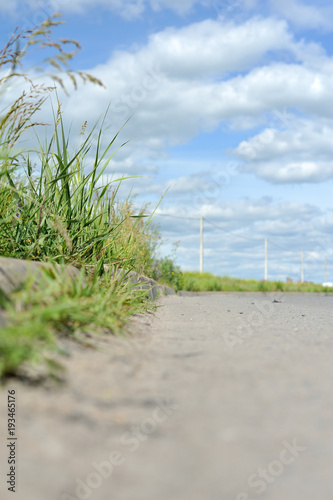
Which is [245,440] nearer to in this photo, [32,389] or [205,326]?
[32,389]

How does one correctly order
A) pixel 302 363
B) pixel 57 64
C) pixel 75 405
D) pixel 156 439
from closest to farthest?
pixel 156 439, pixel 75 405, pixel 302 363, pixel 57 64

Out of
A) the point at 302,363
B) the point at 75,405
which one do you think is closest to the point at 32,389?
the point at 75,405

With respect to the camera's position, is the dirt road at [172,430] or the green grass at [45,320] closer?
the dirt road at [172,430]

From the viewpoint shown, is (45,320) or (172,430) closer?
(172,430)

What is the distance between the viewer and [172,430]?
1426 mm

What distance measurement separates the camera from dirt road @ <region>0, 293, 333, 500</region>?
3.87 feet

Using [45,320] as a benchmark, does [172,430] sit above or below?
below

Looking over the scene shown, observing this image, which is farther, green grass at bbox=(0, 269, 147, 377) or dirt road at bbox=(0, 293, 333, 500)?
green grass at bbox=(0, 269, 147, 377)

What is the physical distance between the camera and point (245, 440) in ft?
4.53

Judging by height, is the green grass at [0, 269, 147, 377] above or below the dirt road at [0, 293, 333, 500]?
above

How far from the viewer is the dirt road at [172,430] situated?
3.87ft

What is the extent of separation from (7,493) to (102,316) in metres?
1.21

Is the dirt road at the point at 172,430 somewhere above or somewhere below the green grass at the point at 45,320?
below

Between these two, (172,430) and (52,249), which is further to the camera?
(52,249)
